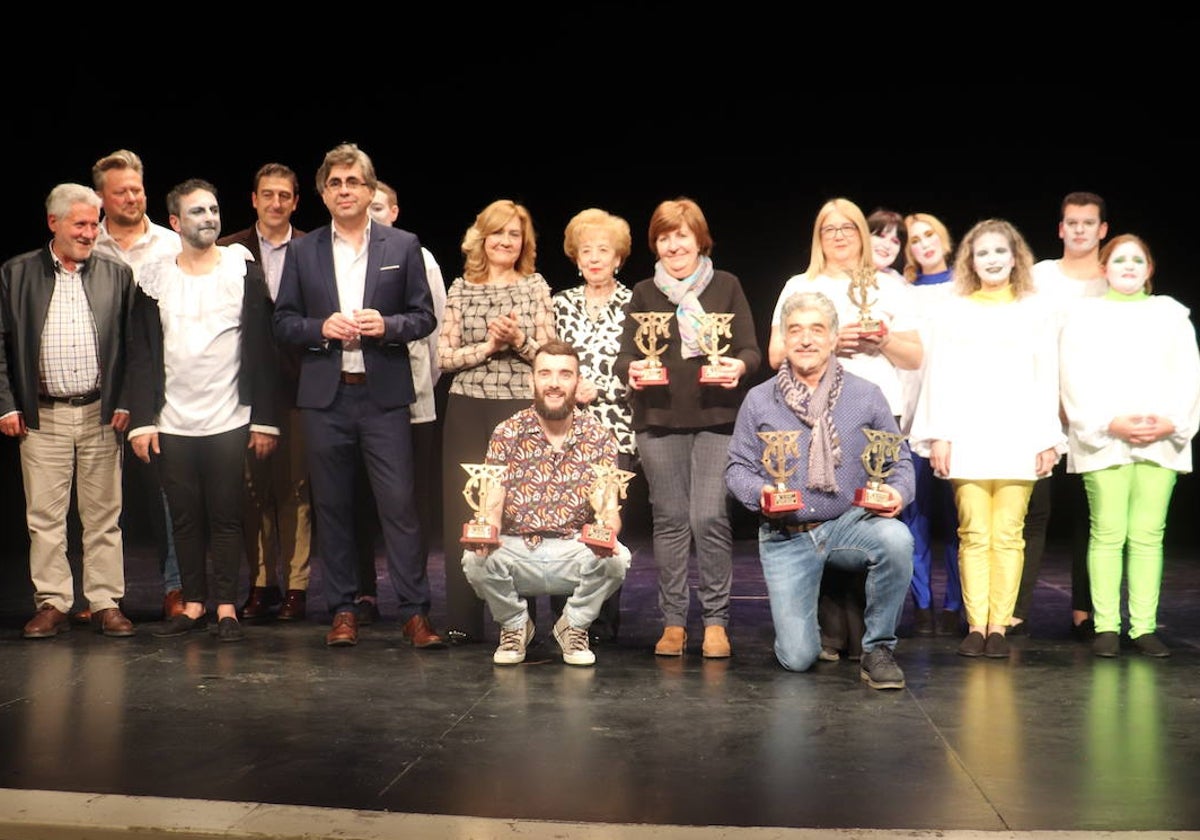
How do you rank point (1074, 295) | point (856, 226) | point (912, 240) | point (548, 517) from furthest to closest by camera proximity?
point (912, 240) < point (1074, 295) < point (856, 226) < point (548, 517)

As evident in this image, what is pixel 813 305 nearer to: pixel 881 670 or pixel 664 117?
pixel 881 670

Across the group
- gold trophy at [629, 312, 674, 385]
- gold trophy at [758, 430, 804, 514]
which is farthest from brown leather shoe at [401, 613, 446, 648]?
gold trophy at [758, 430, 804, 514]

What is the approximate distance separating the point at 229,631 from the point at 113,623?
1.39 ft

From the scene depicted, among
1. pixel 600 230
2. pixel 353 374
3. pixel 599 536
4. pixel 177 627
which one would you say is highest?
pixel 600 230

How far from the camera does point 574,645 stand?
→ 14.2 feet

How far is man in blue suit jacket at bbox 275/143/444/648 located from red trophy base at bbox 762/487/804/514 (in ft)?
3.95

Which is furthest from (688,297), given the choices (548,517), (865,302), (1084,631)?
(1084,631)

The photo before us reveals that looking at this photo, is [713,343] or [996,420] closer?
[713,343]

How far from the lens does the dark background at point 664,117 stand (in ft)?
23.7

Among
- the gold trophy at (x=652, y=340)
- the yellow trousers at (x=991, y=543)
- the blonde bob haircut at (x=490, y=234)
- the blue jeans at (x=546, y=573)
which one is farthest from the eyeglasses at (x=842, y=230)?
the blue jeans at (x=546, y=573)

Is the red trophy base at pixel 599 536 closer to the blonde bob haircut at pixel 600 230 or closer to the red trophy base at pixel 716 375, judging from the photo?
the red trophy base at pixel 716 375

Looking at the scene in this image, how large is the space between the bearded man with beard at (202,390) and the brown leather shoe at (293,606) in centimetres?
37

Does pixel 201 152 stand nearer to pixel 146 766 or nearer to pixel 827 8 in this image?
pixel 827 8

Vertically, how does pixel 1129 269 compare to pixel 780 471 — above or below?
above
